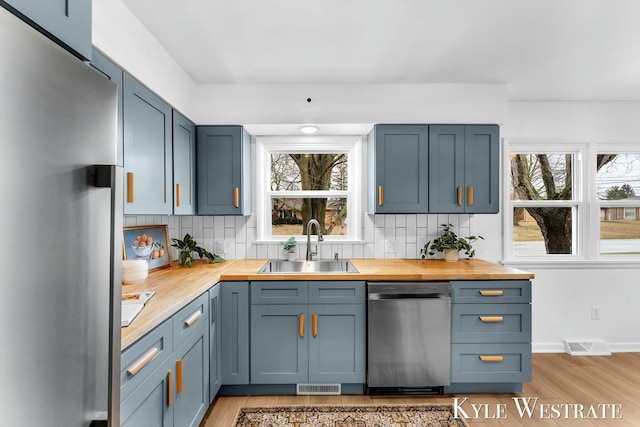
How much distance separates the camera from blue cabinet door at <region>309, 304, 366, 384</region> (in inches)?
102

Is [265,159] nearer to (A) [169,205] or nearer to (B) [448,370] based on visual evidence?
(A) [169,205]

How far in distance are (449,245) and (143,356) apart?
2518 millimetres

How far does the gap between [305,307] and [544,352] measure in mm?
2458

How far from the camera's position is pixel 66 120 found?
605mm

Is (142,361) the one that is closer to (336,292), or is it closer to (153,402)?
(153,402)

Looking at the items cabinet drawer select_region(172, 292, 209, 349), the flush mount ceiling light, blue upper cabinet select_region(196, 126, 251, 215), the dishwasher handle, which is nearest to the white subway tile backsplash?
blue upper cabinet select_region(196, 126, 251, 215)

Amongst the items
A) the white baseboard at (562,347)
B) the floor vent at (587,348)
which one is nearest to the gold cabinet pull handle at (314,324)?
the white baseboard at (562,347)

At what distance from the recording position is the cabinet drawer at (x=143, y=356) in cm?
131

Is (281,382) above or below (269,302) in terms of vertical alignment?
below

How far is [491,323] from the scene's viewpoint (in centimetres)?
260

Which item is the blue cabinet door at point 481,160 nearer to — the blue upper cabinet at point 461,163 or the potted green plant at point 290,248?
the blue upper cabinet at point 461,163

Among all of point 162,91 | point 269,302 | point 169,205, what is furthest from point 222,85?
point 269,302

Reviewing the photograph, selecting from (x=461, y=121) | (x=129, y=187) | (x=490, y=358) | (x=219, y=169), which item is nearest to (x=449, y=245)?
(x=490, y=358)

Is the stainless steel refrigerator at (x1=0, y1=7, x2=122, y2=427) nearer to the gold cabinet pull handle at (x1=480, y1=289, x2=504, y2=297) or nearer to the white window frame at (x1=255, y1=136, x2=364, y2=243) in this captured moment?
the gold cabinet pull handle at (x1=480, y1=289, x2=504, y2=297)
